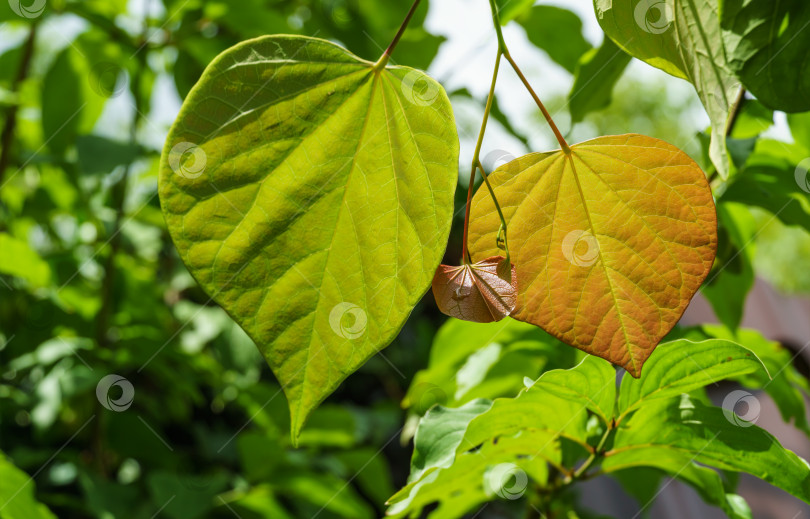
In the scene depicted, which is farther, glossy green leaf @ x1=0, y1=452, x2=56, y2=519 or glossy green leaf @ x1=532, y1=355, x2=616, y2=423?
glossy green leaf @ x1=0, y1=452, x2=56, y2=519

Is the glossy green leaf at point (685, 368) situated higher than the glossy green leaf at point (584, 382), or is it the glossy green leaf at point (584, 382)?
the glossy green leaf at point (685, 368)

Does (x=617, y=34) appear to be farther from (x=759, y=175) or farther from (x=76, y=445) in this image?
(x=76, y=445)

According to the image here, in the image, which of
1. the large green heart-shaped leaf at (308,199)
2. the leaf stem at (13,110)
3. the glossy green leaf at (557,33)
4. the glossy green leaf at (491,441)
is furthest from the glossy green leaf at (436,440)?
the leaf stem at (13,110)

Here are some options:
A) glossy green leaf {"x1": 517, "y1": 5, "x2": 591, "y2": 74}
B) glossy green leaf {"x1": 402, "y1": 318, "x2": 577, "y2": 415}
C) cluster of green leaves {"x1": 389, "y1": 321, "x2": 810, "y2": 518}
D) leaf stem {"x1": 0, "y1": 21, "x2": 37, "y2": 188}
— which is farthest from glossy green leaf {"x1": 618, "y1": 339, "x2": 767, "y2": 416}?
leaf stem {"x1": 0, "y1": 21, "x2": 37, "y2": 188}

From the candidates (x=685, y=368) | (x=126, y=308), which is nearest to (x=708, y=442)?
(x=685, y=368)

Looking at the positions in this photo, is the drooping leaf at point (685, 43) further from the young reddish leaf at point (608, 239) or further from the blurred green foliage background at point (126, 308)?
the blurred green foliage background at point (126, 308)

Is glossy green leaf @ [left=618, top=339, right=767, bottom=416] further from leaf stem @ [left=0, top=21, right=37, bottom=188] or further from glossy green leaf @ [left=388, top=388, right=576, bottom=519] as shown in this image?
leaf stem @ [left=0, top=21, right=37, bottom=188]

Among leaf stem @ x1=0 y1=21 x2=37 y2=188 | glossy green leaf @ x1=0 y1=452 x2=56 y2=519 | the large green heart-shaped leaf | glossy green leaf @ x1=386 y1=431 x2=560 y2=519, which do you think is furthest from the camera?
leaf stem @ x1=0 y1=21 x2=37 y2=188
